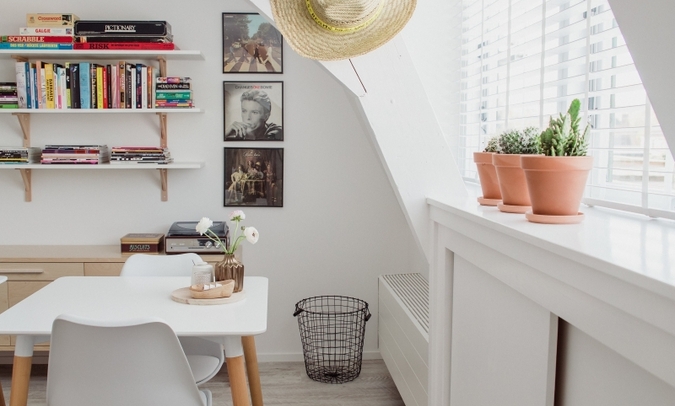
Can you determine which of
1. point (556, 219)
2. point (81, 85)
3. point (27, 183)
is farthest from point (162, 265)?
point (556, 219)

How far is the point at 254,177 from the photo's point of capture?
3727 millimetres

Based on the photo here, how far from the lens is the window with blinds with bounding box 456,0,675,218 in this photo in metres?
1.36

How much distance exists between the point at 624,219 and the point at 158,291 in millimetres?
1709

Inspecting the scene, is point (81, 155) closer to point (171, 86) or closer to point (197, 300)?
point (171, 86)

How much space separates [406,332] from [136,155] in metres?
1.88

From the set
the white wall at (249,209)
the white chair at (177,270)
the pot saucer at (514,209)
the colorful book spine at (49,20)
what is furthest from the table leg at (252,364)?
the colorful book spine at (49,20)

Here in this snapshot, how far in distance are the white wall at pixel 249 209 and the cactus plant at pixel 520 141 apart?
206 centimetres

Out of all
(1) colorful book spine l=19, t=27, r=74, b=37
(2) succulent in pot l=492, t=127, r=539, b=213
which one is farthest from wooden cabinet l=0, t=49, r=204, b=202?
(2) succulent in pot l=492, t=127, r=539, b=213

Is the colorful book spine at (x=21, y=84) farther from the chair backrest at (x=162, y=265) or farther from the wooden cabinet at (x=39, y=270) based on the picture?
the chair backrest at (x=162, y=265)

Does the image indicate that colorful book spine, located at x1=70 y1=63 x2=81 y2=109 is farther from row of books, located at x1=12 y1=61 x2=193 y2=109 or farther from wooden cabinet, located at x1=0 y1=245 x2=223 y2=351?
wooden cabinet, located at x1=0 y1=245 x2=223 y2=351

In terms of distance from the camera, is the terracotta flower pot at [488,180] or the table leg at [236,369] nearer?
the terracotta flower pot at [488,180]

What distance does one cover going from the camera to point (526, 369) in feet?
4.18

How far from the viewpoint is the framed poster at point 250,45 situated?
143 inches

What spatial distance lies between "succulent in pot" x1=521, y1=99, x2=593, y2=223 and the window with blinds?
0.17 meters
